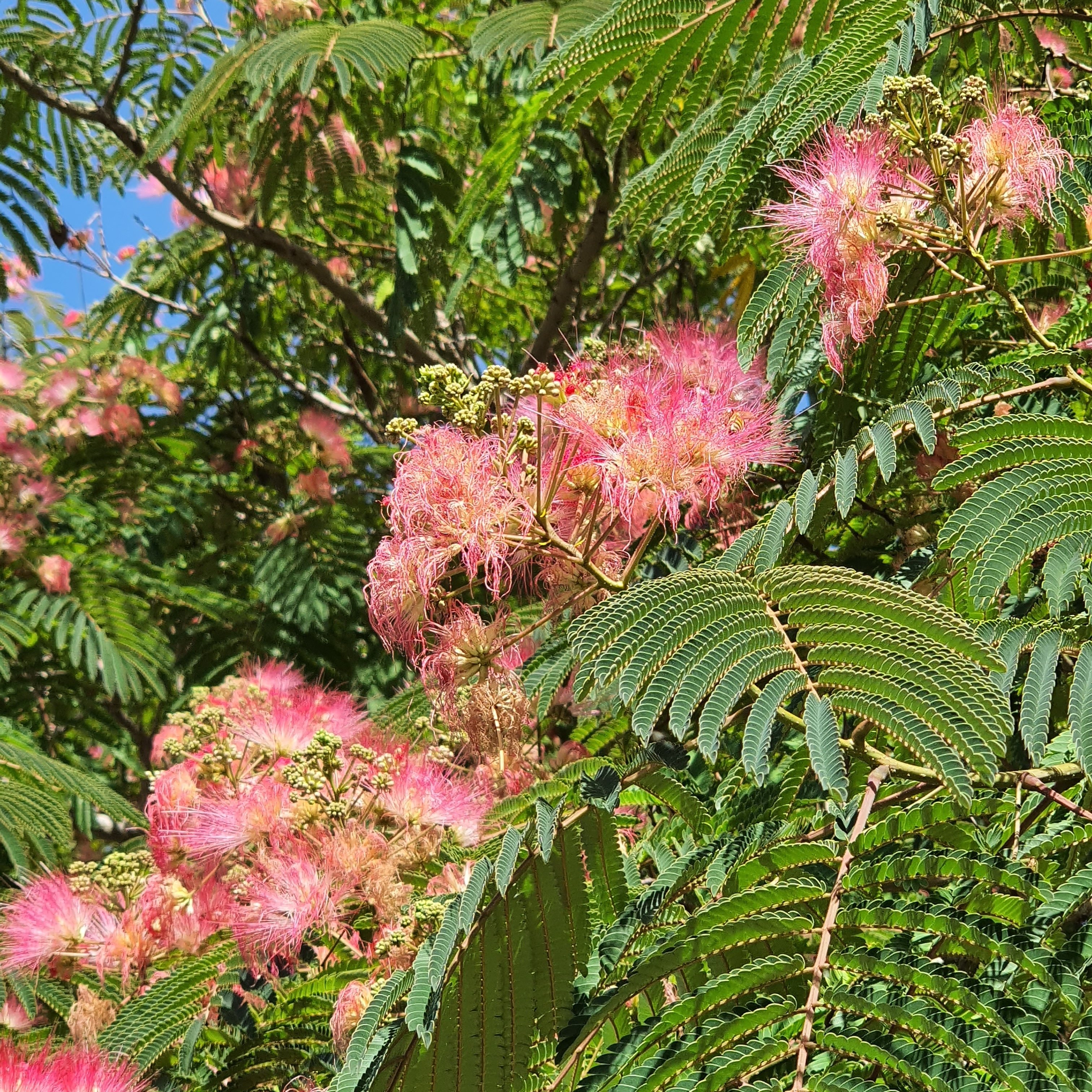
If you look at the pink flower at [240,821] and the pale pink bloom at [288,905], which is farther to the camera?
the pink flower at [240,821]

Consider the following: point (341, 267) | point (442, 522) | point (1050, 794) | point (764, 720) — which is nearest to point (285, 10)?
point (341, 267)

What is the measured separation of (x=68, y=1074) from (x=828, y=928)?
167 cm

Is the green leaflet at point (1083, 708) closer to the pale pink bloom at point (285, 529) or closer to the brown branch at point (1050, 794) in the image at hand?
the brown branch at point (1050, 794)

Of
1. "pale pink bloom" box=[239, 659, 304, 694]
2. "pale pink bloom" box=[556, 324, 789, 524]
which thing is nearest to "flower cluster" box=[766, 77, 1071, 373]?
"pale pink bloom" box=[556, 324, 789, 524]

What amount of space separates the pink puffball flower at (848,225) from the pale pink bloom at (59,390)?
4.60 metres

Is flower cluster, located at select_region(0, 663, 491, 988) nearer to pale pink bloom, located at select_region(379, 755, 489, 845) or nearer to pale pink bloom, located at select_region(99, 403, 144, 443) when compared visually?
pale pink bloom, located at select_region(379, 755, 489, 845)

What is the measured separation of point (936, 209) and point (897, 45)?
0.39 meters

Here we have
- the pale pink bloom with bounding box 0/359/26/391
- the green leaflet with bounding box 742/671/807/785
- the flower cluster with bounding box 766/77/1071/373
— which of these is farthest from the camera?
the pale pink bloom with bounding box 0/359/26/391

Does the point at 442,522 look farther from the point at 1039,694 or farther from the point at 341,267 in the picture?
the point at 341,267

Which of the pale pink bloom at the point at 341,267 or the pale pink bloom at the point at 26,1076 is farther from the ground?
the pale pink bloom at the point at 341,267

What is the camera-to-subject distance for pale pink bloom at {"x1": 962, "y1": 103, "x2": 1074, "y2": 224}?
2.18 m

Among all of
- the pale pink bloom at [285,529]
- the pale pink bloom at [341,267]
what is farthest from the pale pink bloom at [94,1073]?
the pale pink bloom at [341,267]

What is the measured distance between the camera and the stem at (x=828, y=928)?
4.64 feet

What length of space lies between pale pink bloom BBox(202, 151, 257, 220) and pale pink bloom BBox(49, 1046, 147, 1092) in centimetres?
414
